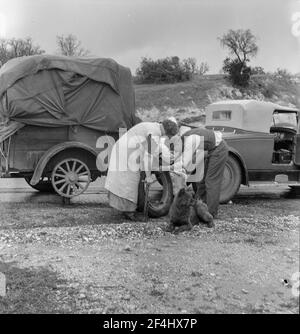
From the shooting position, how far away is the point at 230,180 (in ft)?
29.9

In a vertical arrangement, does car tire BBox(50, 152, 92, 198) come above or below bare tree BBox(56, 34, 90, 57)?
below

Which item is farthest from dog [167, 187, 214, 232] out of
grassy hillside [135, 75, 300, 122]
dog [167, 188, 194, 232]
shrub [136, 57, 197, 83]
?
grassy hillside [135, 75, 300, 122]

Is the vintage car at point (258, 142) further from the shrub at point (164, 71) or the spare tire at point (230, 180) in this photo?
the shrub at point (164, 71)

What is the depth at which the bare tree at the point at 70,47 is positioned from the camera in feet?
24.3

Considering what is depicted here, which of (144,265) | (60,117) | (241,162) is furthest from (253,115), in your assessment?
(144,265)

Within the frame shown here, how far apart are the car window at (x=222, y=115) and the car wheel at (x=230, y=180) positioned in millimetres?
1208

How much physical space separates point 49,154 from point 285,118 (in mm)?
4710

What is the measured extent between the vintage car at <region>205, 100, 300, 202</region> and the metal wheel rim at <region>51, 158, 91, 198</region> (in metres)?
2.51

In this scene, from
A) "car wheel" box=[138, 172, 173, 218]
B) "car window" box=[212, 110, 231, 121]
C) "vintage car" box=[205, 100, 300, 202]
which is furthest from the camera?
"car window" box=[212, 110, 231, 121]

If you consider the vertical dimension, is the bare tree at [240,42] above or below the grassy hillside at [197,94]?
below

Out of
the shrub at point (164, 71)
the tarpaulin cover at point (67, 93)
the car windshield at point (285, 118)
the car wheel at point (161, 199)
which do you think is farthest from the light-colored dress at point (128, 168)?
the car windshield at point (285, 118)

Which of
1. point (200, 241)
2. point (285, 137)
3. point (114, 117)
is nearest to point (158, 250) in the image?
point (200, 241)

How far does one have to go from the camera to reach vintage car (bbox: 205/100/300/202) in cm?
916

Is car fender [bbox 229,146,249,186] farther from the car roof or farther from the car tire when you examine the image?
the car tire
